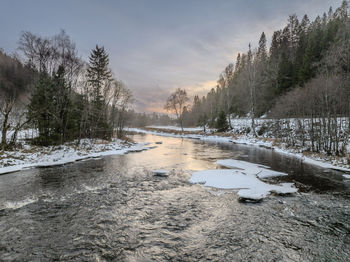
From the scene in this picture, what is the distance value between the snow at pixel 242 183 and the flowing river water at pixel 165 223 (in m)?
0.44

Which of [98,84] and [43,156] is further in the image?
[98,84]

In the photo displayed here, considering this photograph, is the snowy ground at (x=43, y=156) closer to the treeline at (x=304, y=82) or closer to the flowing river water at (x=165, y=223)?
the flowing river water at (x=165, y=223)

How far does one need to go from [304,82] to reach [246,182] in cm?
3019

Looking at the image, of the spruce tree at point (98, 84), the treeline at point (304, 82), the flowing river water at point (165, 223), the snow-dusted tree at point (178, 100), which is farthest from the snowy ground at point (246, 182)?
the snow-dusted tree at point (178, 100)

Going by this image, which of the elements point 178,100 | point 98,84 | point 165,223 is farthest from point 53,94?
point 178,100

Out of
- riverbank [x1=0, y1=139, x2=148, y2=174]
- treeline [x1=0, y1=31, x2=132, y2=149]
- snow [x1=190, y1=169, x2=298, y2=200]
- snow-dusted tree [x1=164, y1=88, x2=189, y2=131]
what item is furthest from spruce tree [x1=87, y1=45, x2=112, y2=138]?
snow-dusted tree [x1=164, y1=88, x2=189, y2=131]

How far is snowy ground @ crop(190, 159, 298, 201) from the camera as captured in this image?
736 cm

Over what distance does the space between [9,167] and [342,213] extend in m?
16.3

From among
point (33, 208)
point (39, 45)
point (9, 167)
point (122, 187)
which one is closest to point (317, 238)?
point (122, 187)

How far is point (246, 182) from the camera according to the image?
875 cm

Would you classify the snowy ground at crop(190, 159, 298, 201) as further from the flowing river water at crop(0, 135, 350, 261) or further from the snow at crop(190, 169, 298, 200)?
the flowing river water at crop(0, 135, 350, 261)

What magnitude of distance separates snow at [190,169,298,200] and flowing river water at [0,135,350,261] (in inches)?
17.4

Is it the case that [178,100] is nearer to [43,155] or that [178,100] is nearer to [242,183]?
[43,155]

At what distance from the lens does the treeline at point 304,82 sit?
14352 mm
